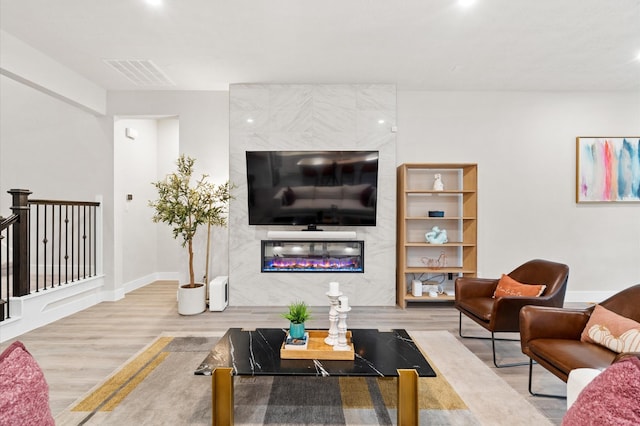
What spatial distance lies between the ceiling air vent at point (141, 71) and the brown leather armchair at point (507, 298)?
4287mm

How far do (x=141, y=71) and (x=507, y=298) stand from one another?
468 centimetres

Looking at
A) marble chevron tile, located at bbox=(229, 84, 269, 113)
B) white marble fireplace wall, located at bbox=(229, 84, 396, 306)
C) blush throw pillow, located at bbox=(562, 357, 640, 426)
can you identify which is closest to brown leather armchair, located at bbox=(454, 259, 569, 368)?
white marble fireplace wall, located at bbox=(229, 84, 396, 306)

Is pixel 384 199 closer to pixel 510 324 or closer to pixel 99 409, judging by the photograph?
pixel 510 324

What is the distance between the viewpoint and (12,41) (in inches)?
134

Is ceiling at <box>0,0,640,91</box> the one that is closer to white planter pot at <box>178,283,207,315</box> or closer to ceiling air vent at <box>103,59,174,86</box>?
ceiling air vent at <box>103,59,174,86</box>

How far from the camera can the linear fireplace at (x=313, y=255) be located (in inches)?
183

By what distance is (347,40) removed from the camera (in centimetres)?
343

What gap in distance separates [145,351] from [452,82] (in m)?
4.71

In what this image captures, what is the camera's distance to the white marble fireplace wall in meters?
4.57

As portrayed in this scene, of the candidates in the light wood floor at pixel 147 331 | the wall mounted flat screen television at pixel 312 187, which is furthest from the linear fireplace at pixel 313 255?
the light wood floor at pixel 147 331

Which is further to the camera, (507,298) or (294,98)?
(294,98)

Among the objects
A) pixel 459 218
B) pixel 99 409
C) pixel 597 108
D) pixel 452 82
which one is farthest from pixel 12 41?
pixel 597 108

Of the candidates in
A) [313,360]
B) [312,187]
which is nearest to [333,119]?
[312,187]

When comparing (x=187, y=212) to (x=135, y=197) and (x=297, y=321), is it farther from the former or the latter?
(x=297, y=321)
